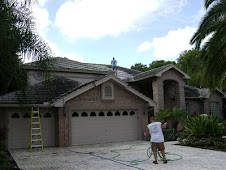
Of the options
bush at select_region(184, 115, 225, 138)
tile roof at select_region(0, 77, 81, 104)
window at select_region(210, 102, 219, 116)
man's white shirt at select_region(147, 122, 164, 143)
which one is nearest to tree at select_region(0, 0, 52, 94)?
man's white shirt at select_region(147, 122, 164, 143)

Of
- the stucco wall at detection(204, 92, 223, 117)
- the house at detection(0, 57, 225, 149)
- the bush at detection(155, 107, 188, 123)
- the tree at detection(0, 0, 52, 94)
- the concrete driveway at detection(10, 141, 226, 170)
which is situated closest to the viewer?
the tree at detection(0, 0, 52, 94)

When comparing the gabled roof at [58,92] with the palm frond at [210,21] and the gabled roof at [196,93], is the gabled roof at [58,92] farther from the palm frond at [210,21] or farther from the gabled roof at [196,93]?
the gabled roof at [196,93]

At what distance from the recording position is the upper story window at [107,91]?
16259mm

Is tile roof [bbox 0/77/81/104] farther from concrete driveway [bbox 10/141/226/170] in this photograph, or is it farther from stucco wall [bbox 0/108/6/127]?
concrete driveway [bbox 10/141/226/170]

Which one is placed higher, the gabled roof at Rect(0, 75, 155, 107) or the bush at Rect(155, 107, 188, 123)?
the gabled roof at Rect(0, 75, 155, 107)

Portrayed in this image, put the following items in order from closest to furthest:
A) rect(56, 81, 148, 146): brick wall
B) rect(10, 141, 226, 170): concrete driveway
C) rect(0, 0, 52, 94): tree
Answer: rect(0, 0, 52, 94): tree < rect(10, 141, 226, 170): concrete driveway < rect(56, 81, 148, 146): brick wall

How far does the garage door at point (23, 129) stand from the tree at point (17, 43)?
22.0 feet

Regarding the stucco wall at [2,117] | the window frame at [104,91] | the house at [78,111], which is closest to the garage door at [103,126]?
the house at [78,111]

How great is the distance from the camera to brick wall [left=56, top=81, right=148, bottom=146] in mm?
14922

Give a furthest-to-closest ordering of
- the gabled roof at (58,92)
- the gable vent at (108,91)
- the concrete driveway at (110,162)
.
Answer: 1. the gable vent at (108,91)
2. the gabled roof at (58,92)
3. the concrete driveway at (110,162)

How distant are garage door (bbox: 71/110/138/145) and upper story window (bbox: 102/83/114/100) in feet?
3.31

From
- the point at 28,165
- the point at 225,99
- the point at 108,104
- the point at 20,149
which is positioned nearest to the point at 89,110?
the point at 108,104

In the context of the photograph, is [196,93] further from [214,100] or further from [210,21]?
[210,21]

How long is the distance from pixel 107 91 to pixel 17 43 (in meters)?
9.28
